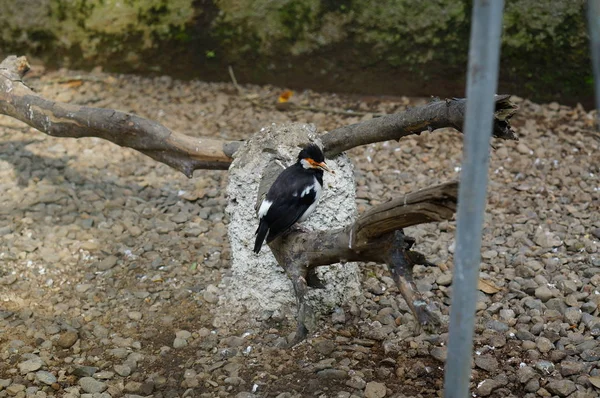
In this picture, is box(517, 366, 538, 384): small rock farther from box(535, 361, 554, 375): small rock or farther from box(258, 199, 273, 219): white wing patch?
box(258, 199, 273, 219): white wing patch

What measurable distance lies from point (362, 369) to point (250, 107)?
3.21 metres

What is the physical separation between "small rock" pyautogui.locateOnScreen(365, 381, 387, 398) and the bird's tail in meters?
0.79

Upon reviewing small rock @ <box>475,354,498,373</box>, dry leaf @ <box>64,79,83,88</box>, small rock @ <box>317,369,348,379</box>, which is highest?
dry leaf @ <box>64,79,83,88</box>

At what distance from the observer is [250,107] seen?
19.9ft

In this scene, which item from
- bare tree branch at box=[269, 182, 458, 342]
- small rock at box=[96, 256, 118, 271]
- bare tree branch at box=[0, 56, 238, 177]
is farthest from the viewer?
small rock at box=[96, 256, 118, 271]

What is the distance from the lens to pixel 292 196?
3.47m

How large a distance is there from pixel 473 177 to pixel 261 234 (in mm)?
1849

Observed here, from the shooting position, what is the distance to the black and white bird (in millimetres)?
3445

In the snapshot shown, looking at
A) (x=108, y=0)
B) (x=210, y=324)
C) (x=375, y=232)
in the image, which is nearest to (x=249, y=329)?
(x=210, y=324)

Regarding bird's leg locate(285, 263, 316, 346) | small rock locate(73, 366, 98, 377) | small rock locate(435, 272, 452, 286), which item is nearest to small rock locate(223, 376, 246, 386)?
bird's leg locate(285, 263, 316, 346)

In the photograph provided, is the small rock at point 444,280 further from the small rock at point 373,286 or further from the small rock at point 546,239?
the small rock at point 546,239

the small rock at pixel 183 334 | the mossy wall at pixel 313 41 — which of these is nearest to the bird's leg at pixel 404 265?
the small rock at pixel 183 334

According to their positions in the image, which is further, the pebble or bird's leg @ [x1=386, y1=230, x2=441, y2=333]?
the pebble

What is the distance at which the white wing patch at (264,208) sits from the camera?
3488 millimetres
